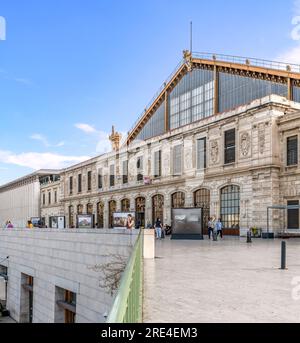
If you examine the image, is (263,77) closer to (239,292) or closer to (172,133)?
(172,133)

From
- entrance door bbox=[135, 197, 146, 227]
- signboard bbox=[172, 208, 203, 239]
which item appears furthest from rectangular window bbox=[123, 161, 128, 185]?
signboard bbox=[172, 208, 203, 239]

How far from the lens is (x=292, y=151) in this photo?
35.2m

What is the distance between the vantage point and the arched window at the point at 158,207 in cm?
4828

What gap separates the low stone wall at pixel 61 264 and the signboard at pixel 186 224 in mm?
8502

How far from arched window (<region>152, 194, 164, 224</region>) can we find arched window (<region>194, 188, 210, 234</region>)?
19.5 ft

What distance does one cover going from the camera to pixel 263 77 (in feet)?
154

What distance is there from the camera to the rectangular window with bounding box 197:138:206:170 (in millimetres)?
43041

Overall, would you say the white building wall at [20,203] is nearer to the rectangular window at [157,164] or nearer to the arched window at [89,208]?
the arched window at [89,208]

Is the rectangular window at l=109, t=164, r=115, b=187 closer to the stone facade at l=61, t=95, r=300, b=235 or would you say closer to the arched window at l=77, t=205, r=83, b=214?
the stone facade at l=61, t=95, r=300, b=235

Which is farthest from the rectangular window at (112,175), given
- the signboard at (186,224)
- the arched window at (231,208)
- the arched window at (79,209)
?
the signboard at (186,224)

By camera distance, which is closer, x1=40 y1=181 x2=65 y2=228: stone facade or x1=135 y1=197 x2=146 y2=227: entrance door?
x1=135 y1=197 x2=146 y2=227: entrance door

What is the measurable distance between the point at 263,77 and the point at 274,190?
1711 cm

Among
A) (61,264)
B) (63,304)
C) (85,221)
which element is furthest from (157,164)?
(63,304)

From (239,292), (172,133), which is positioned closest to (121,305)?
(239,292)
